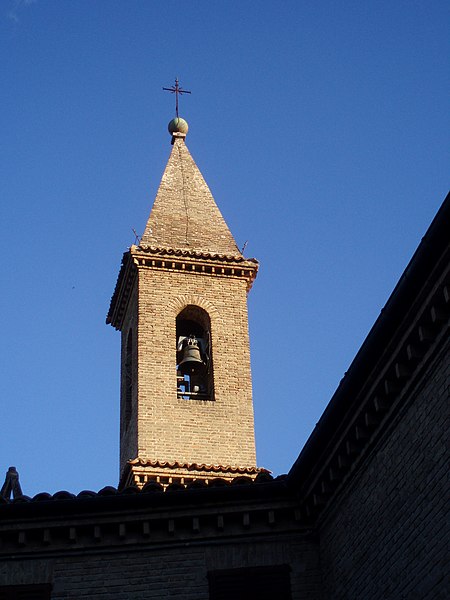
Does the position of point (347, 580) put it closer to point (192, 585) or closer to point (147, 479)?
point (192, 585)

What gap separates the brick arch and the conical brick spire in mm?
1199

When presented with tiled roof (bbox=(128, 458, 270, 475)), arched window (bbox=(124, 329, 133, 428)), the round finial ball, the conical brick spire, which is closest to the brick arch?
the conical brick spire

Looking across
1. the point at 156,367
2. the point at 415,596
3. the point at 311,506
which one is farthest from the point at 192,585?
the point at 156,367

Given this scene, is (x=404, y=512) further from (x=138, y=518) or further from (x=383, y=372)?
(x=138, y=518)

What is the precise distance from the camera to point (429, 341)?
35.4 ft

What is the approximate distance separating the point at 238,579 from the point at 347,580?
4.83ft

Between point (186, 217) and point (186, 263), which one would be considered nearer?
point (186, 263)

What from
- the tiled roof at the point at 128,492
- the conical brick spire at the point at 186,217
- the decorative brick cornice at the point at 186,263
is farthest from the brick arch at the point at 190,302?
the tiled roof at the point at 128,492

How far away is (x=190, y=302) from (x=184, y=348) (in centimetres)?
102

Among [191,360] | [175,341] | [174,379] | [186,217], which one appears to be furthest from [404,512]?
[186,217]

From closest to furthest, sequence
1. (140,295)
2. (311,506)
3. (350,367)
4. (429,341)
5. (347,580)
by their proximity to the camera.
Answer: (429,341), (350,367), (347,580), (311,506), (140,295)

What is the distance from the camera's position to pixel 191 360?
2339cm

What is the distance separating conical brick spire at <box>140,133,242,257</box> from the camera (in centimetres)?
2502

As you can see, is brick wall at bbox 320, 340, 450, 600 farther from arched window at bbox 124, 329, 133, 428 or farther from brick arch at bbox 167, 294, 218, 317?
brick arch at bbox 167, 294, 218, 317
